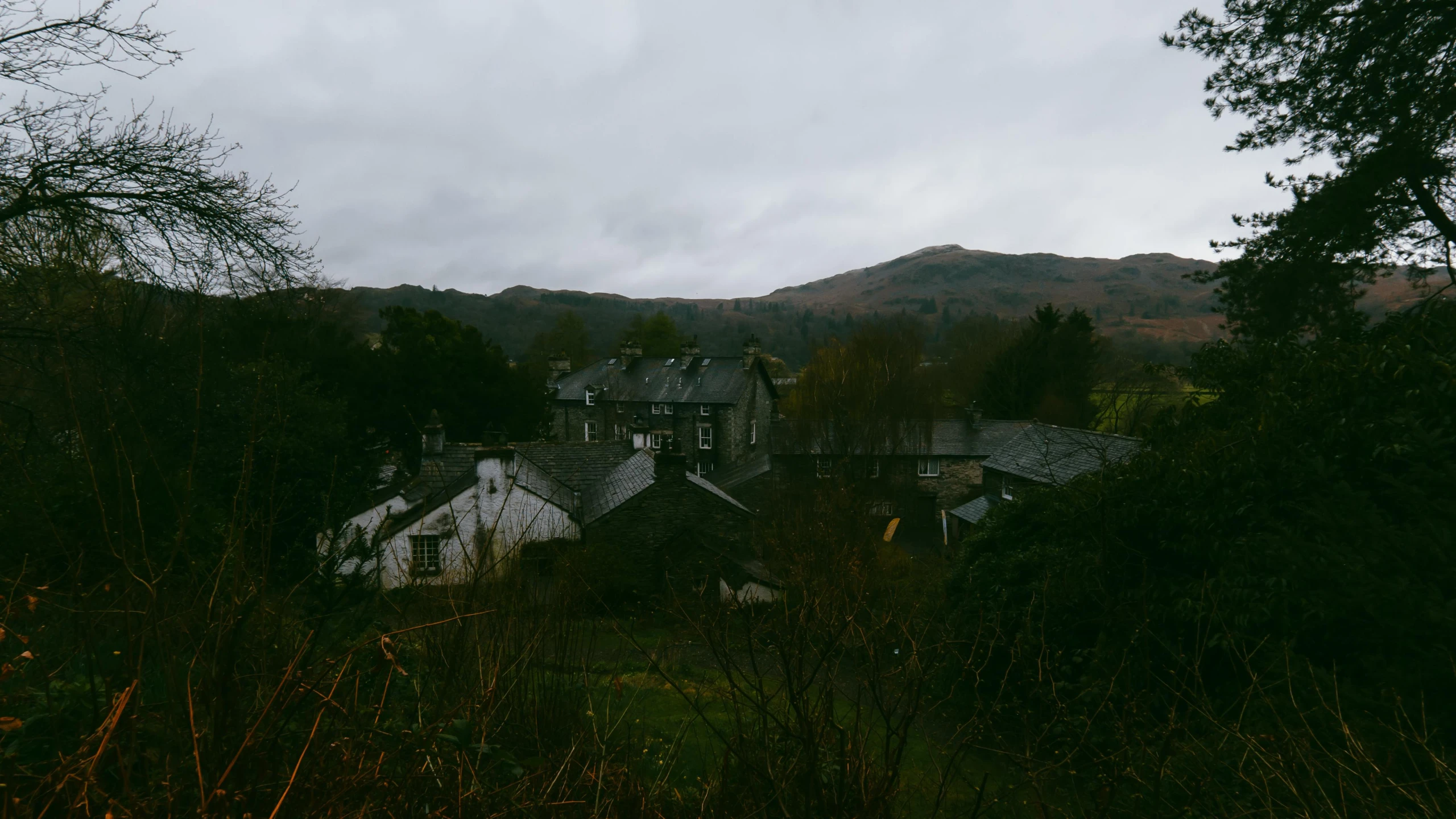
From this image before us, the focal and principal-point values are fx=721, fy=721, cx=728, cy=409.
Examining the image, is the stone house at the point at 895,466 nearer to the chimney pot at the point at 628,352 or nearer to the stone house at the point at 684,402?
the stone house at the point at 684,402

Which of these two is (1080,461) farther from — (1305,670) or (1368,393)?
(1305,670)

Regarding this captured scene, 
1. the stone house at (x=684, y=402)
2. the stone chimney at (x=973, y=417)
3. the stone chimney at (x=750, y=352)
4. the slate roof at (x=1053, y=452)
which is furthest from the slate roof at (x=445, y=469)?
the stone chimney at (x=973, y=417)

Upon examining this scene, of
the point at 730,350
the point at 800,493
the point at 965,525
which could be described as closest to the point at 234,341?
the point at 800,493

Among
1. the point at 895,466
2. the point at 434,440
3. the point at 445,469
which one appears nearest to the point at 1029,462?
the point at 895,466

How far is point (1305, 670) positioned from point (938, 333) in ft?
423

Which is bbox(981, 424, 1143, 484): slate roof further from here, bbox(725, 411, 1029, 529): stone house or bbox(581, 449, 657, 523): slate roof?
bbox(581, 449, 657, 523): slate roof

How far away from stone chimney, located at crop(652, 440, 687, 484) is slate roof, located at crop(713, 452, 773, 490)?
12159 mm

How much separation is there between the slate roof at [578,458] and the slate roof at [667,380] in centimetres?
1769

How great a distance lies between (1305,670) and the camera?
24.1 feet

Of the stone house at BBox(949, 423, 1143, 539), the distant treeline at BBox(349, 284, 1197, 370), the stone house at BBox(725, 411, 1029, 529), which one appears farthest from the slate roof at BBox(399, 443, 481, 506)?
the distant treeline at BBox(349, 284, 1197, 370)

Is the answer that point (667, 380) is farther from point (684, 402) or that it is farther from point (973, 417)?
point (973, 417)

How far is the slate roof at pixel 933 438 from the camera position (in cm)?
3128

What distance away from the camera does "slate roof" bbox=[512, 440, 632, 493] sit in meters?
27.4

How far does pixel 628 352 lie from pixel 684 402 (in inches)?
299
